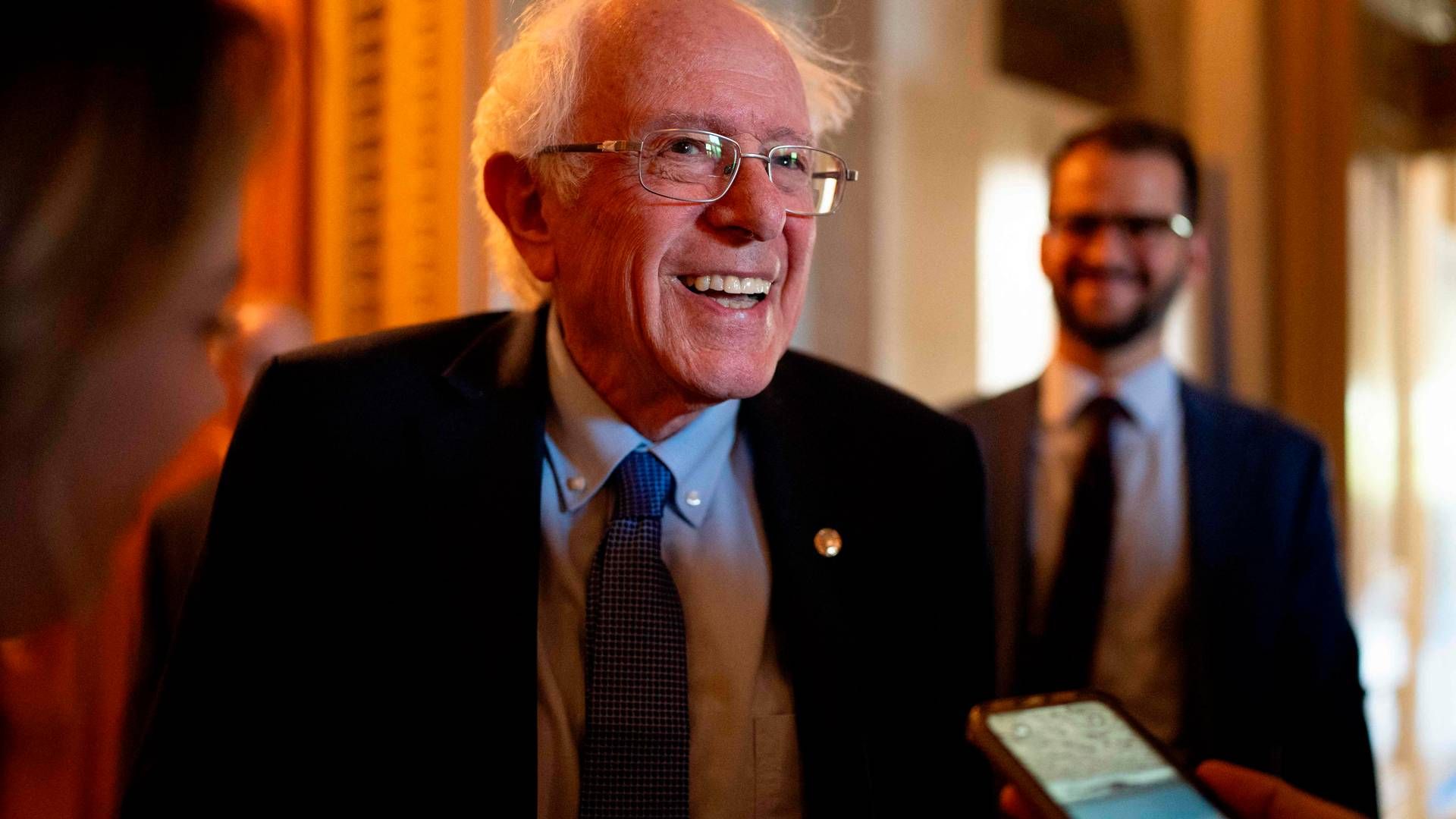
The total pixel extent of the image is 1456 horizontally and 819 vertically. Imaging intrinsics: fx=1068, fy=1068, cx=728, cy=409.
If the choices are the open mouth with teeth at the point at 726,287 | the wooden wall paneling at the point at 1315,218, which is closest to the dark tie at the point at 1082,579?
the open mouth with teeth at the point at 726,287

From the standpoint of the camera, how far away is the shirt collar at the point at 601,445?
1299 mm

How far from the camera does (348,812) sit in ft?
3.75

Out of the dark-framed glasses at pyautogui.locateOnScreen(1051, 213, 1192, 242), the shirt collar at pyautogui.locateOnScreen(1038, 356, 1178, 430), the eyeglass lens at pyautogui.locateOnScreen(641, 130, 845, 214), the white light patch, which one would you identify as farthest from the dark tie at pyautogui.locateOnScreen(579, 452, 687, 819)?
the white light patch

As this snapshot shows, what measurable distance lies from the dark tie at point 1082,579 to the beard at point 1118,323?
5.3 inches

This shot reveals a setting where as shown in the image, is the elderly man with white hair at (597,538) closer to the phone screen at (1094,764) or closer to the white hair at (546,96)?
the white hair at (546,96)

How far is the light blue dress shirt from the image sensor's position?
1.21 m

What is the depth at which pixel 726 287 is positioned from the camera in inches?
49.1

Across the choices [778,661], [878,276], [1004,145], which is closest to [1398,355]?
[1004,145]

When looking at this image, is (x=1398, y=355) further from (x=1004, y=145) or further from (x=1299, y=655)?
(x=1299, y=655)

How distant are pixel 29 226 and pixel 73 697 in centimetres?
45

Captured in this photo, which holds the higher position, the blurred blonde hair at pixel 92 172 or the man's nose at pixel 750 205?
the man's nose at pixel 750 205


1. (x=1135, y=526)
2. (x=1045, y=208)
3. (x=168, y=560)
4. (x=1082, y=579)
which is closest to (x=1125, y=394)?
(x=1135, y=526)

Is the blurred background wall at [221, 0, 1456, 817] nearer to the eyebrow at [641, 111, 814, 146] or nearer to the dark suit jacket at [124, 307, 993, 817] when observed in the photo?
the eyebrow at [641, 111, 814, 146]

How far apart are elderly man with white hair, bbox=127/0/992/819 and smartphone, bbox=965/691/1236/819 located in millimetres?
202
